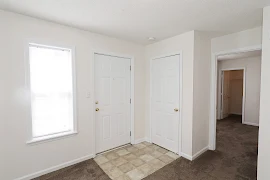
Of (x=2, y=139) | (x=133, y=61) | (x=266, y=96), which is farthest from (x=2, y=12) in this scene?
(x=266, y=96)

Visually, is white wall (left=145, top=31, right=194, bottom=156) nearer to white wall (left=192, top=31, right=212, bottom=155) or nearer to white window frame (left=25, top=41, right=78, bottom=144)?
white wall (left=192, top=31, right=212, bottom=155)

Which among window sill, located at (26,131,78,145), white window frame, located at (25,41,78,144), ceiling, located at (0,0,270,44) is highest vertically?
ceiling, located at (0,0,270,44)

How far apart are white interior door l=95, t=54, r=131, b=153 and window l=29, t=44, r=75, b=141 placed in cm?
52

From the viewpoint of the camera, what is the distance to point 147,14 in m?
1.93

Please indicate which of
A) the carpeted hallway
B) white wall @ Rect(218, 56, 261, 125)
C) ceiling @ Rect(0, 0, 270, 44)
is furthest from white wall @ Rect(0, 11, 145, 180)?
white wall @ Rect(218, 56, 261, 125)

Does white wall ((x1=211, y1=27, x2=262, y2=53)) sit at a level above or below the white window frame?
above

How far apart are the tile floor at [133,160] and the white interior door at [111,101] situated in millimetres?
254

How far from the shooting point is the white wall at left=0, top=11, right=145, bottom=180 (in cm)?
185

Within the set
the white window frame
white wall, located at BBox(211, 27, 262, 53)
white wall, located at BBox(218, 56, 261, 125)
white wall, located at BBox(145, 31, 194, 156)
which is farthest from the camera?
white wall, located at BBox(218, 56, 261, 125)

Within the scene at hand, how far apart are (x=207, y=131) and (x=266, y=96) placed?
1.49 m

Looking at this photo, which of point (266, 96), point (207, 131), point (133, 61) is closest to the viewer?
point (266, 96)

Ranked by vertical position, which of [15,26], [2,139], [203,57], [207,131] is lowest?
[207,131]

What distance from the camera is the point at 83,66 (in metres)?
A: 2.50

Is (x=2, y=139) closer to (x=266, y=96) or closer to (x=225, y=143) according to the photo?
(x=266, y=96)
